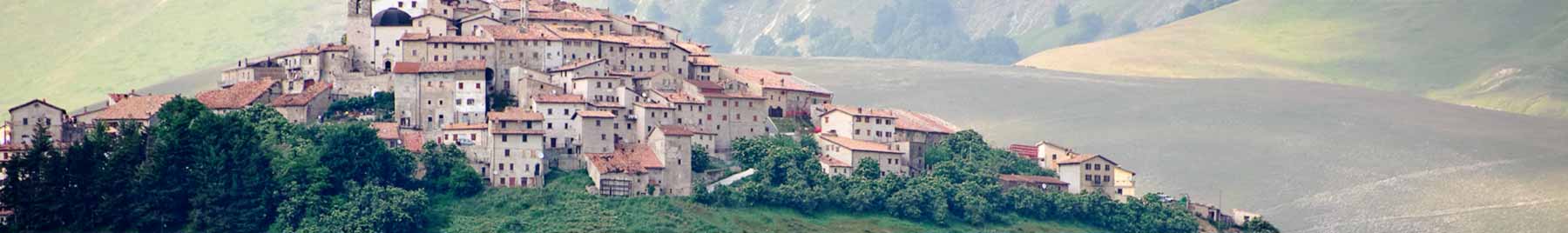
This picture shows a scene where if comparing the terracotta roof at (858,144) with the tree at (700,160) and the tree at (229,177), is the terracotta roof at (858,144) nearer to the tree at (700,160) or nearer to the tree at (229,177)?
the tree at (700,160)

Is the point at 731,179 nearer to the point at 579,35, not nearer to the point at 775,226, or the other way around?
the point at 775,226

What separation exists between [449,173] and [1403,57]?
373 feet

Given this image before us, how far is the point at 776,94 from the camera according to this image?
10425cm

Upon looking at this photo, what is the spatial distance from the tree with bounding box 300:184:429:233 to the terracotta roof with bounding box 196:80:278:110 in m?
9.44

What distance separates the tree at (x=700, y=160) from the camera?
9381 centimetres

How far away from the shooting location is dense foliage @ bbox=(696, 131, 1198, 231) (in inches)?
3725

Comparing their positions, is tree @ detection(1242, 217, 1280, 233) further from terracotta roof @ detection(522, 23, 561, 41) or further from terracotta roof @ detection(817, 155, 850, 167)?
terracotta roof @ detection(522, 23, 561, 41)

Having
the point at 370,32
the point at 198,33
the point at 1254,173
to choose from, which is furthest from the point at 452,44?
the point at 198,33

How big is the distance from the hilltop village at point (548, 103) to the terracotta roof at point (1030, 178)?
2.9 inches

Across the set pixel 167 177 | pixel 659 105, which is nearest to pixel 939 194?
pixel 659 105

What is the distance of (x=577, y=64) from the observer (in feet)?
319

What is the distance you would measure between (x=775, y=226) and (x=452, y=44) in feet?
45.3

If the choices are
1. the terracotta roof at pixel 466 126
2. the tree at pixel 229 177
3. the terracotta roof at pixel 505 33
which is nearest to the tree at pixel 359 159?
the tree at pixel 229 177

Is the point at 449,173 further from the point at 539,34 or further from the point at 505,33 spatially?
the point at 539,34
